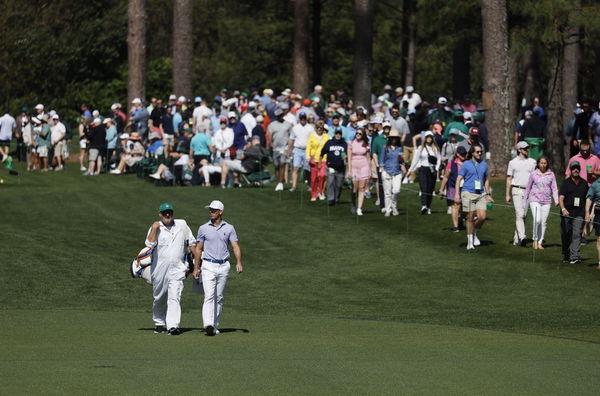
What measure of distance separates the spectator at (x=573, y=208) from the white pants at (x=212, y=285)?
983cm

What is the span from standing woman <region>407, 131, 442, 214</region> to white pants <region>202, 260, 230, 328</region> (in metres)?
13.8

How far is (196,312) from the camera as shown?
22438 millimetres

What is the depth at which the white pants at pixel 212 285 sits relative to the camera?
18.3 metres

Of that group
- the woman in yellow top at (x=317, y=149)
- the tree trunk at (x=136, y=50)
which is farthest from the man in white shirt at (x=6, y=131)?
the woman in yellow top at (x=317, y=149)

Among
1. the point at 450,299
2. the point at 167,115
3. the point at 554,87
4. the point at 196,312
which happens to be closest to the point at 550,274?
the point at 450,299

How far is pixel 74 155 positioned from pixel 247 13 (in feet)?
83.8

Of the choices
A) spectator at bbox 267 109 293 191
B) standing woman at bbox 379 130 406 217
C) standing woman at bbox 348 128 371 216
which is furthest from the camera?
spectator at bbox 267 109 293 191

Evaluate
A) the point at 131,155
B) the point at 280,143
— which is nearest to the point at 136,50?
the point at 131,155

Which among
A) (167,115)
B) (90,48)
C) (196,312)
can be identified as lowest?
(196,312)

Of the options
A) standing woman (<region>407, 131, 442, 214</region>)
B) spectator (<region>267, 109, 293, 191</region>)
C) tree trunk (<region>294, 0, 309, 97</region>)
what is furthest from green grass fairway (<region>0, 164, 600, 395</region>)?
tree trunk (<region>294, 0, 309, 97</region>)

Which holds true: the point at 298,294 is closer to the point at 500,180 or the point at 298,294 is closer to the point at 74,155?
the point at 500,180

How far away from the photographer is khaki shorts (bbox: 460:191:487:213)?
27750mm

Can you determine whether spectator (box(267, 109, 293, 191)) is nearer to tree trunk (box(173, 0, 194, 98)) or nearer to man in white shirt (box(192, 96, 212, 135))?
man in white shirt (box(192, 96, 212, 135))

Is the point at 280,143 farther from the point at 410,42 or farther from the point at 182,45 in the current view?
the point at 410,42
